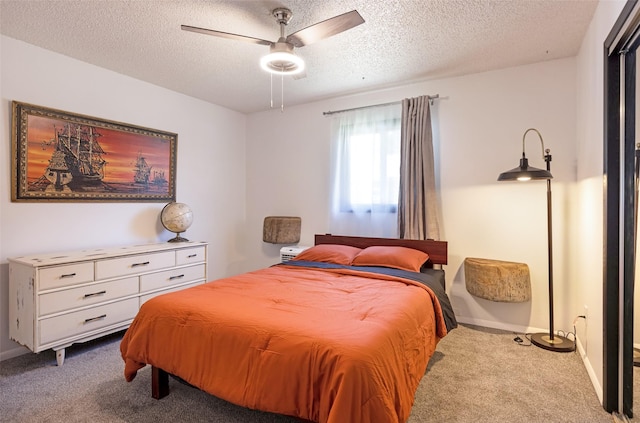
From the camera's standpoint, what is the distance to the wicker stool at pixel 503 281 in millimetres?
2919

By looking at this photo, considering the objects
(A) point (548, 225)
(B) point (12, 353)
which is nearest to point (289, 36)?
(A) point (548, 225)

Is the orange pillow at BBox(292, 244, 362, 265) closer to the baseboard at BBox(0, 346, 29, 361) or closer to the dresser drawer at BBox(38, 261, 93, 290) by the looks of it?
the dresser drawer at BBox(38, 261, 93, 290)

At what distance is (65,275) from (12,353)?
0.86 m

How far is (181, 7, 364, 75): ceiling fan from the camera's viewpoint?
1973mm

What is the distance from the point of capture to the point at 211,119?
14.6 feet

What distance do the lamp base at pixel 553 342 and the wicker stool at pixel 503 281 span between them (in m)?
0.35

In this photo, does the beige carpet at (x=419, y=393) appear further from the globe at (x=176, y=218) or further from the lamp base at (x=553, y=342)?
the globe at (x=176, y=218)

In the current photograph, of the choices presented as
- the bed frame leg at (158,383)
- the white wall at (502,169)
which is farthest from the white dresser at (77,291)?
the white wall at (502,169)

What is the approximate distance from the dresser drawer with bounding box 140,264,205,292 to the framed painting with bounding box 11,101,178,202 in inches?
36.1

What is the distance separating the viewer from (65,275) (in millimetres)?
2578

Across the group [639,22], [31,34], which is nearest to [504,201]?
[639,22]

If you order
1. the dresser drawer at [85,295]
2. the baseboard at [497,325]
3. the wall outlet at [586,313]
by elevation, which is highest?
the dresser drawer at [85,295]

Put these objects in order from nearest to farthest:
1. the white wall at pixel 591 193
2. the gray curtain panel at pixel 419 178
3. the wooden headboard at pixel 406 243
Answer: the white wall at pixel 591 193, the wooden headboard at pixel 406 243, the gray curtain panel at pixel 419 178

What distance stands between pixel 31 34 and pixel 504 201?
4.38 meters
